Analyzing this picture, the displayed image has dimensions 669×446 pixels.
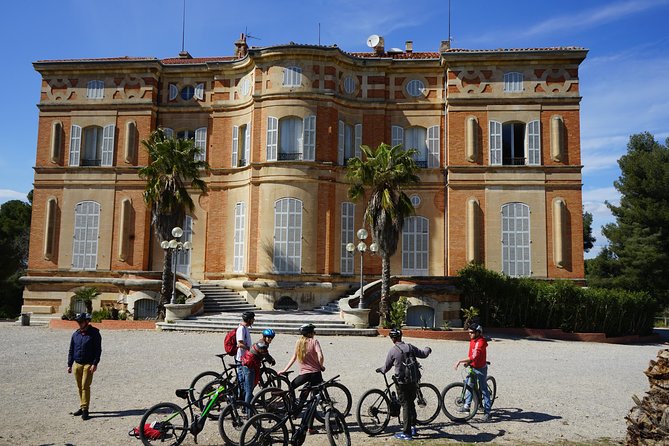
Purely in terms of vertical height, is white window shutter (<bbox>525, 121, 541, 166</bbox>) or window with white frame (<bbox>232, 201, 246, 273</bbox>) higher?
white window shutter (<bbox>525, 121, 541, 166</bbox>)

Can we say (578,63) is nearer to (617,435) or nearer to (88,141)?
(617,435)

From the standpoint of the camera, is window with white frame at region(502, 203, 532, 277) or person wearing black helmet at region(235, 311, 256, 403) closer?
person wearing black helmet at region(235, 311, 256, 403)

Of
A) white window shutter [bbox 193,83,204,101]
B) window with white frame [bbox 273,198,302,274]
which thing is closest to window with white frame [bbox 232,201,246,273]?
window with white frame [bbox 273,198,302,274]

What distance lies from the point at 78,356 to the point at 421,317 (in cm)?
1601

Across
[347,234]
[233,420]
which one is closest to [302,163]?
[347,234]

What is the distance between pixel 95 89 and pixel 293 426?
24.9m

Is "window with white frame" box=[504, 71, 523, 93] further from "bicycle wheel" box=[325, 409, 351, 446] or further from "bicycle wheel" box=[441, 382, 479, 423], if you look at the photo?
"bicycle wheel" box=[325, 409, 351, 446]

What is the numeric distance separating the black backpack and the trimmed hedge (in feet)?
47.5

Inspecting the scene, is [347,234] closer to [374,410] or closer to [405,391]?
[374,410]

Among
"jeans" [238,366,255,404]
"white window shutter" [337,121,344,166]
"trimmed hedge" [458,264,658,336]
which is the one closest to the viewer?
"jeans" [238,366,255,404]

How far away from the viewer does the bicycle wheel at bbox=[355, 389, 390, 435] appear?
7.94 metres


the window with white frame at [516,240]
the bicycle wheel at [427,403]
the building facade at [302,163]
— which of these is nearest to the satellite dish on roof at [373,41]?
the building facade at [302,163]

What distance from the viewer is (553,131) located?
25.6 metres

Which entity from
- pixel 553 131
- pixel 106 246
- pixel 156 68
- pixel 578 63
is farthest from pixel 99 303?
pixel 578 63
